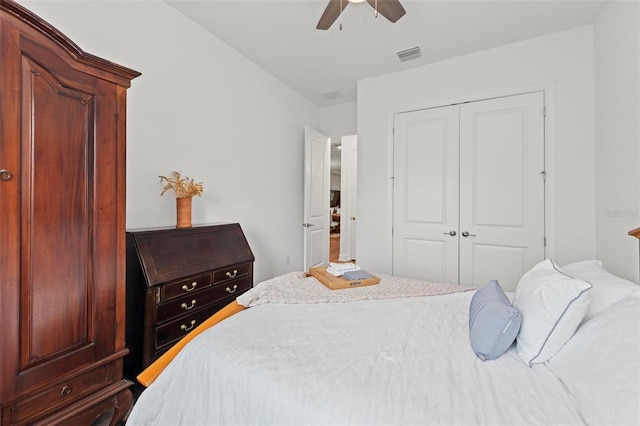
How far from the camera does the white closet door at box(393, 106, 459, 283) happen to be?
3260mm

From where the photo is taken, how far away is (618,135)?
2.17 meters

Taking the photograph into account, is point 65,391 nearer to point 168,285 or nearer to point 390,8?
point 168,285

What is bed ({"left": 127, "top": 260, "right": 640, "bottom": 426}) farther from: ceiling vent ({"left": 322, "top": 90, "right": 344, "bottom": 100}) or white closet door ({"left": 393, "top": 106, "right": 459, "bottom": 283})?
ceiling vent ({"left": 322, "top": 90, "right": 344, "bottom": 100})

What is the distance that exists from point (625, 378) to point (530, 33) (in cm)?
310

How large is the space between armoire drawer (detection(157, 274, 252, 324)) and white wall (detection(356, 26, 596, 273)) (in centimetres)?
188

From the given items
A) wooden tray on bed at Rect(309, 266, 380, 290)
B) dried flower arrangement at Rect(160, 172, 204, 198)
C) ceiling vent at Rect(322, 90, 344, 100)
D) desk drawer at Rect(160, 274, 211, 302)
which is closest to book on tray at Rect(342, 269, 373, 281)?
wooden tray on bed at Rect(309, 266, 380, 290)

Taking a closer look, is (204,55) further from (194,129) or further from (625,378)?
(625,378)

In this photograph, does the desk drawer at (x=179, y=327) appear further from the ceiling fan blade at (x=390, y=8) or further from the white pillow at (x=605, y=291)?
the ceiling fan blade at (x=390, y=8)

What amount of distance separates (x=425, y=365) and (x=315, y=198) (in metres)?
3.38

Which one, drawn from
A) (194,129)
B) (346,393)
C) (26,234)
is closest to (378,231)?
(194,129)

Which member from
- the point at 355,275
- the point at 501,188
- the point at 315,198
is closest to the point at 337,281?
the point at 355,275

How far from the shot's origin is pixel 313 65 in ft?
11.1

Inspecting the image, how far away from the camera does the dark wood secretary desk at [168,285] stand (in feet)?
5.90

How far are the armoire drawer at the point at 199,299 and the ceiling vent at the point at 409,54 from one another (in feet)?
8.92
